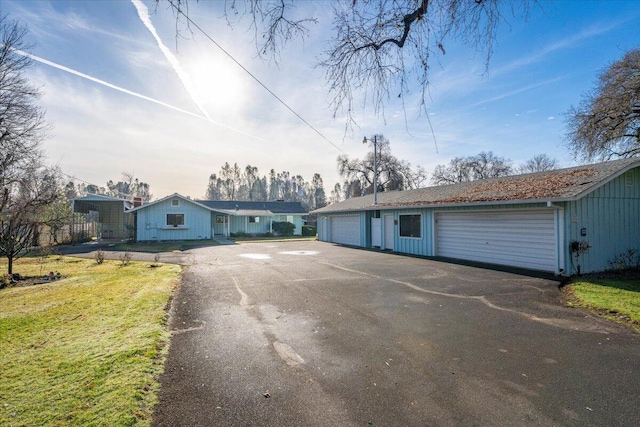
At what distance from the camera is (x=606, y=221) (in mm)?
10266

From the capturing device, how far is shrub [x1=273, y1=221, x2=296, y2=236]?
32731mm

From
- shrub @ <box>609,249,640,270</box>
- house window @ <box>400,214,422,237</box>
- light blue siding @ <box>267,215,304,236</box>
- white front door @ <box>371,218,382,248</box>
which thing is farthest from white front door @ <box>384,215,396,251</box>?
light blue siding @ <box>267,215,304,236</box>

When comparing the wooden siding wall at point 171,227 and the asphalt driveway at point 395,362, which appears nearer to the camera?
the asphalt driveway at point 395,362

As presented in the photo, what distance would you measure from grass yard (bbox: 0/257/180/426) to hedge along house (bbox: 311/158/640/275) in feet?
35.6

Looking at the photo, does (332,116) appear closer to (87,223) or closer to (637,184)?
(637,184)

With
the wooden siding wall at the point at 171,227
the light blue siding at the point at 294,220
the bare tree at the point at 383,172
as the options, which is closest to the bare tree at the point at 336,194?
the bare tree at the point at 383,172

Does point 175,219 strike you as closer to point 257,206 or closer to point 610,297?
point 257,206

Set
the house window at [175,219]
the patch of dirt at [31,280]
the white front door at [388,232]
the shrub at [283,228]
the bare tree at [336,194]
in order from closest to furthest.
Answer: the patch of dirt at [31,280] < the white front door at [388,232] < the house window at [175,219] < the shrub at [283,228] < the bare tree at [336,194]

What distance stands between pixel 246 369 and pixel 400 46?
4428mm

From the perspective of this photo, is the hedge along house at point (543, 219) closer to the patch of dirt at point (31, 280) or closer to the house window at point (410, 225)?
the house window at point (410, 225)

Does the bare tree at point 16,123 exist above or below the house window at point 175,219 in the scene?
above

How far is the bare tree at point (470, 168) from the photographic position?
43.5 metres

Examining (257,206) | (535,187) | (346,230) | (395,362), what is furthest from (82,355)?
(257,206)

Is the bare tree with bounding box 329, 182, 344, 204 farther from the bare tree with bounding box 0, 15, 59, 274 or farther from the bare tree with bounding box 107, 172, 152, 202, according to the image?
the bare tree with bounding box 0, 15, 59, 274
